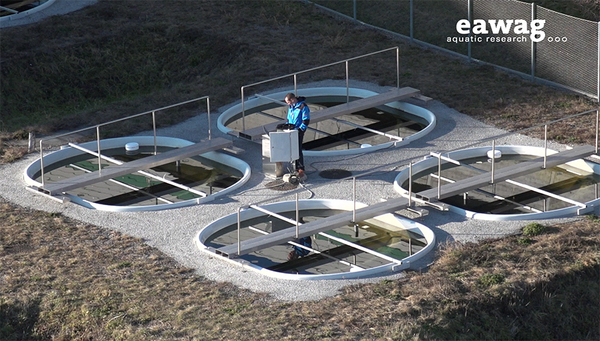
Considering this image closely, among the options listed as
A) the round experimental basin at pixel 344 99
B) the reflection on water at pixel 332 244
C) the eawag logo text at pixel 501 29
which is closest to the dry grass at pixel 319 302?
the reflection on water at pixel 332 244

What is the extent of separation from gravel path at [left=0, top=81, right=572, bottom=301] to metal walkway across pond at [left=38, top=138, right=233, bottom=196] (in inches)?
14.3

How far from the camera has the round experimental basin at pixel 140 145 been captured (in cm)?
2220

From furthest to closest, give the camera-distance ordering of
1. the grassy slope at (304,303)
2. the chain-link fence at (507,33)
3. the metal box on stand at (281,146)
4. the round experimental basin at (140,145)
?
1. the chain-link fence at (507,33)
2. the metal box on stand at (281,146)
3. the round experimental basin at (140,145)
4. the grassy slope at (304,303)

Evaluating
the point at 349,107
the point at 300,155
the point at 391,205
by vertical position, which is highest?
the point at 349,107

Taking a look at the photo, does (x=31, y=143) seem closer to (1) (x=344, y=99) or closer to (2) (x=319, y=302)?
(1) (x=344, y=99)

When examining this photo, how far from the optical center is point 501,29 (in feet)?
100

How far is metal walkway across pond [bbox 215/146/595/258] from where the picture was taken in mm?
19609

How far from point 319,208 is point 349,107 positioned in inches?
219

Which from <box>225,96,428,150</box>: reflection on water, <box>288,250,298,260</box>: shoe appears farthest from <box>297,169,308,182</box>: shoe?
<box>288,250,298,260</box>: shoe

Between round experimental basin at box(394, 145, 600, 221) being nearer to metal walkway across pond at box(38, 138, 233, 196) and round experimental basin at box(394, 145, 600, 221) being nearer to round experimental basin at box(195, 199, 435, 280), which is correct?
round experimental basin at box(195, 199, 435, 280)

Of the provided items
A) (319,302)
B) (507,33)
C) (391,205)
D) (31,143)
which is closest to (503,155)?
(391,205)

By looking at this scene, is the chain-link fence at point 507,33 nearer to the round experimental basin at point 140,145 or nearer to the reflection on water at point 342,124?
the reflection on water at point 342,124

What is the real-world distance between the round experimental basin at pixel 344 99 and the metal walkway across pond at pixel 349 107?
343 mm

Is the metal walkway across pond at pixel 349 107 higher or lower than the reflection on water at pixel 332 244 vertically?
higher
